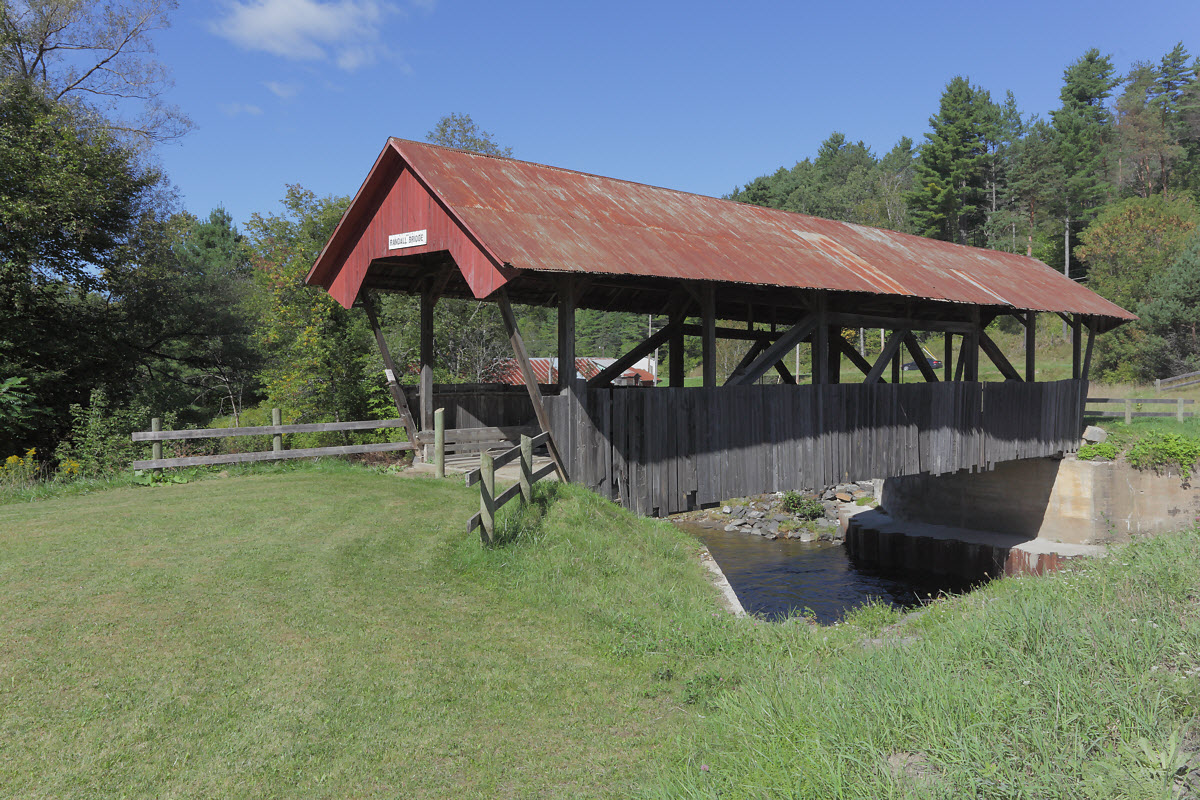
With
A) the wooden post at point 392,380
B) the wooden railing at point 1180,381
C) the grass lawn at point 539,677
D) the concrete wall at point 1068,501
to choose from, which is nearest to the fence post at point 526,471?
the grass lawn at point 539,677

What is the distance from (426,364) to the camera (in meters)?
13.8

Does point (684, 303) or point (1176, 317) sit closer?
point (684, 303)

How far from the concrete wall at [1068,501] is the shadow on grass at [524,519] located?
16379mm

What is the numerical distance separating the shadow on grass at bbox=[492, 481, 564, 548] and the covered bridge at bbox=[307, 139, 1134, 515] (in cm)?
60

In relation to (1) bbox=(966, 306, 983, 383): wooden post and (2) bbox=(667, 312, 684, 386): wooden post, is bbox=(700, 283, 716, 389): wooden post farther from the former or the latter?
(1) bbox=(966, 306, 983, 383): wooden post

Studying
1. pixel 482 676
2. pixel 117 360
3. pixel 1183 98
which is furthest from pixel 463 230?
pixel 1183 98

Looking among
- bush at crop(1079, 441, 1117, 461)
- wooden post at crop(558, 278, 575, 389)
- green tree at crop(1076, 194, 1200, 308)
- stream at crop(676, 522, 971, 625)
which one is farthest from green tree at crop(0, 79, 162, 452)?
green tree at crop(1076, 194, 1200, 308)

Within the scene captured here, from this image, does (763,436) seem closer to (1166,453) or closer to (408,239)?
(408,239)

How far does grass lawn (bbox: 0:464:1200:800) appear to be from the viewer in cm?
388

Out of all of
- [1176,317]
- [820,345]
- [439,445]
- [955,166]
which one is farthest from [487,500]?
[955,166]

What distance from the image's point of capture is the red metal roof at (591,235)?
9.95 metres

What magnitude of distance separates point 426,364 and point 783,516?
17828mm

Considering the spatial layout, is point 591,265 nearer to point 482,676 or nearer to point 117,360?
point 482,676

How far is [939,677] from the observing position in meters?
4.41
